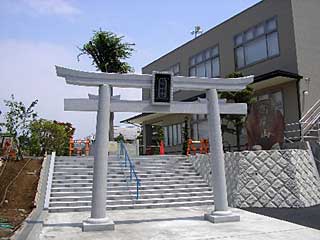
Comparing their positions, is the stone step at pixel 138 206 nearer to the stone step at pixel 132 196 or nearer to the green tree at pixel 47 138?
the stone step at pixel 132 196

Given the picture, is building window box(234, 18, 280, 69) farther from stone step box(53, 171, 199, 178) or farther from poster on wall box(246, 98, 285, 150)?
stone step box(53, 171, 199, 178)

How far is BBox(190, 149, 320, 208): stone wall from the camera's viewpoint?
1141cm

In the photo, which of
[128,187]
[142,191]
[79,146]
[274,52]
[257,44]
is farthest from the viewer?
[79,146]

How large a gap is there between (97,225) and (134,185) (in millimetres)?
5058

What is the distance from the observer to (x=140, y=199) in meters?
12.2

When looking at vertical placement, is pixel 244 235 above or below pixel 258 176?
below

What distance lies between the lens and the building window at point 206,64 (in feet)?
75.3

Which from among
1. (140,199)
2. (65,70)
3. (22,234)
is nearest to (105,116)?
(65,70)

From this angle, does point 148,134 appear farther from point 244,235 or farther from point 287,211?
point 244,235

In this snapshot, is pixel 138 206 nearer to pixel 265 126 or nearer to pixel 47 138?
pixel 265 126

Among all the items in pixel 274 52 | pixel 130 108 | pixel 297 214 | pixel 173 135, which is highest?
pixel 274 52

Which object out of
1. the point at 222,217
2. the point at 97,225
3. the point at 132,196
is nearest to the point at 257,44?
the point at 132,196

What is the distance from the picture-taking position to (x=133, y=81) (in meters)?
9.45

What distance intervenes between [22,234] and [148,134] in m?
24.8
